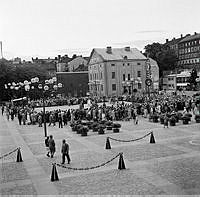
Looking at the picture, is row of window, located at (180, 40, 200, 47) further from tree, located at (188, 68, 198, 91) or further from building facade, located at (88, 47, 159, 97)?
tree, located at (188, 68, 198, 91)

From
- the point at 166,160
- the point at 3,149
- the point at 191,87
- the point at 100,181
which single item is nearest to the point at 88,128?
the point at 3,149

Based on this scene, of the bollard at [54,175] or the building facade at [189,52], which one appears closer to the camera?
the bollard at [54,175]

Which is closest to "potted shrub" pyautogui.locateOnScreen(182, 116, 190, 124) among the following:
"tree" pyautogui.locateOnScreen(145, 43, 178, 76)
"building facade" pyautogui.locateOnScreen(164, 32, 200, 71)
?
"tree" pyautogui.locateOnScreen(145, 43, 178, 76)

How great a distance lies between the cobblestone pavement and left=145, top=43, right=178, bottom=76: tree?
80271 mm

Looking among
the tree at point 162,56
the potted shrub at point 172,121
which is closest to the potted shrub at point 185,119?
the potted shrub at point 172,121

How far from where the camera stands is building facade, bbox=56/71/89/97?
295 feet

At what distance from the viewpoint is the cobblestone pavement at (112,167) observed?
1279 centimetres

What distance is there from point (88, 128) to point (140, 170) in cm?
1260

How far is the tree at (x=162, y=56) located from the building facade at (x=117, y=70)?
22.8 metres

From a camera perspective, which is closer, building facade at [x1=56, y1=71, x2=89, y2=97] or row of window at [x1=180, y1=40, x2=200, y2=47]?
building facade at [x1=56, y1=71, x2=89, y2=97]

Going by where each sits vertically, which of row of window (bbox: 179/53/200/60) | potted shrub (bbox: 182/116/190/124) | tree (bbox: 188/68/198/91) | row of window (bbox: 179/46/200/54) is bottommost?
potted shrub (bbox: 182/116/190/124)

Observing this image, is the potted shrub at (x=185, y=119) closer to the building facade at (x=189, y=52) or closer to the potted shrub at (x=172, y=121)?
the potted shrub at (x=172, y=121)

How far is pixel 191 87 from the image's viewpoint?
75.2 metres

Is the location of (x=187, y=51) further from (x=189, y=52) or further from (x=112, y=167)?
(x=112, y=167)
